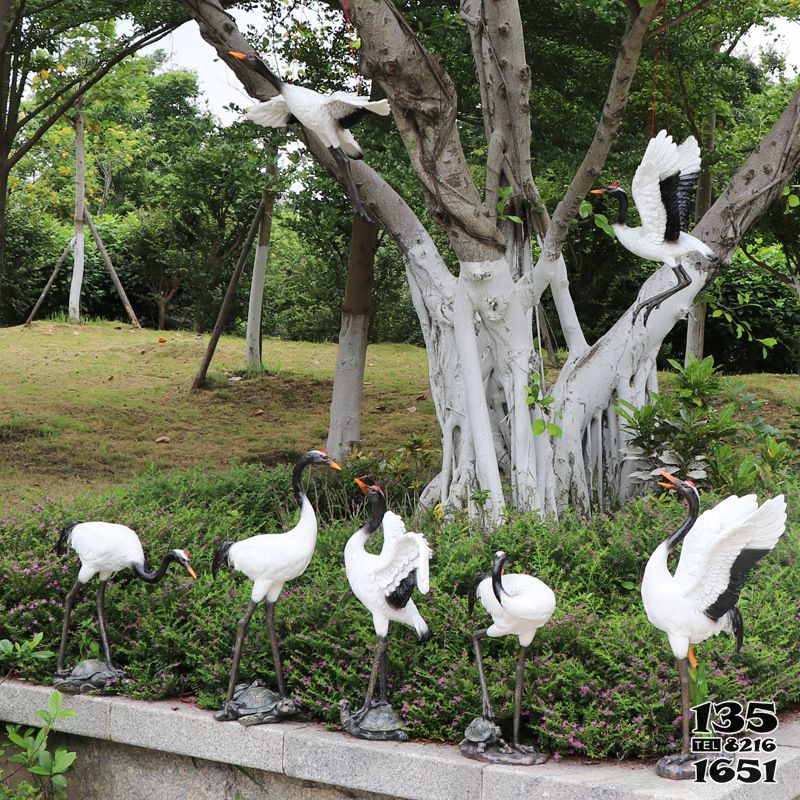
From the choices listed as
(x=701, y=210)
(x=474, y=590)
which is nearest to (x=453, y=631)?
(x=474, y=590)

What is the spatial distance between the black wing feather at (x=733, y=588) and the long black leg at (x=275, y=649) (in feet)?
5.32

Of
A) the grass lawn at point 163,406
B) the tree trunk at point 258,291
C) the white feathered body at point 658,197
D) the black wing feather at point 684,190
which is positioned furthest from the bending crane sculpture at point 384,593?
the tree trunk at point 258,291

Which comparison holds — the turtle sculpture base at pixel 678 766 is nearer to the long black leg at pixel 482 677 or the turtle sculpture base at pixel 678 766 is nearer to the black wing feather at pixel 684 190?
the long black leg at pixel 482 677

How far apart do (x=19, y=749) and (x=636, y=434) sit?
12.6 feet

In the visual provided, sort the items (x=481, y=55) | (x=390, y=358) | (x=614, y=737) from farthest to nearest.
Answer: (x=390, y=358), (x=481, y=55), (x=614, y=737)

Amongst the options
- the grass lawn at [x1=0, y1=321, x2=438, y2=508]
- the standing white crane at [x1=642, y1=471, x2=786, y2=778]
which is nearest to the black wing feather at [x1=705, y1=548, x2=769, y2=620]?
the standing white crane at [x1=642, y1=471, x2=786, y2=778]

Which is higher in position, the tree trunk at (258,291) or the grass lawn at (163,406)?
the tree trunk at (258,291)

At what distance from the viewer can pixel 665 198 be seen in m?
4.58

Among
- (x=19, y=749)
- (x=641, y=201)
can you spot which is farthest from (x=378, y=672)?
(x=641, y=201)

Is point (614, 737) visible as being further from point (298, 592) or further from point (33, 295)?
point (33, 295)

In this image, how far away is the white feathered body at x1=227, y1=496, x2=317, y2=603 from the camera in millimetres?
3816

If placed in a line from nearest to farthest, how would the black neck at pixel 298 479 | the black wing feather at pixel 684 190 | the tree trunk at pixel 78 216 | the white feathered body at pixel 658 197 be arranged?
the black neck at pixel 298 479
the white feathered body at pixel 658 197
the black wing feather at pixel 684 190
the tree trunk at pixel 78 216

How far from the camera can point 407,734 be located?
371cm

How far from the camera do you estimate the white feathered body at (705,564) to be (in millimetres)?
3166
